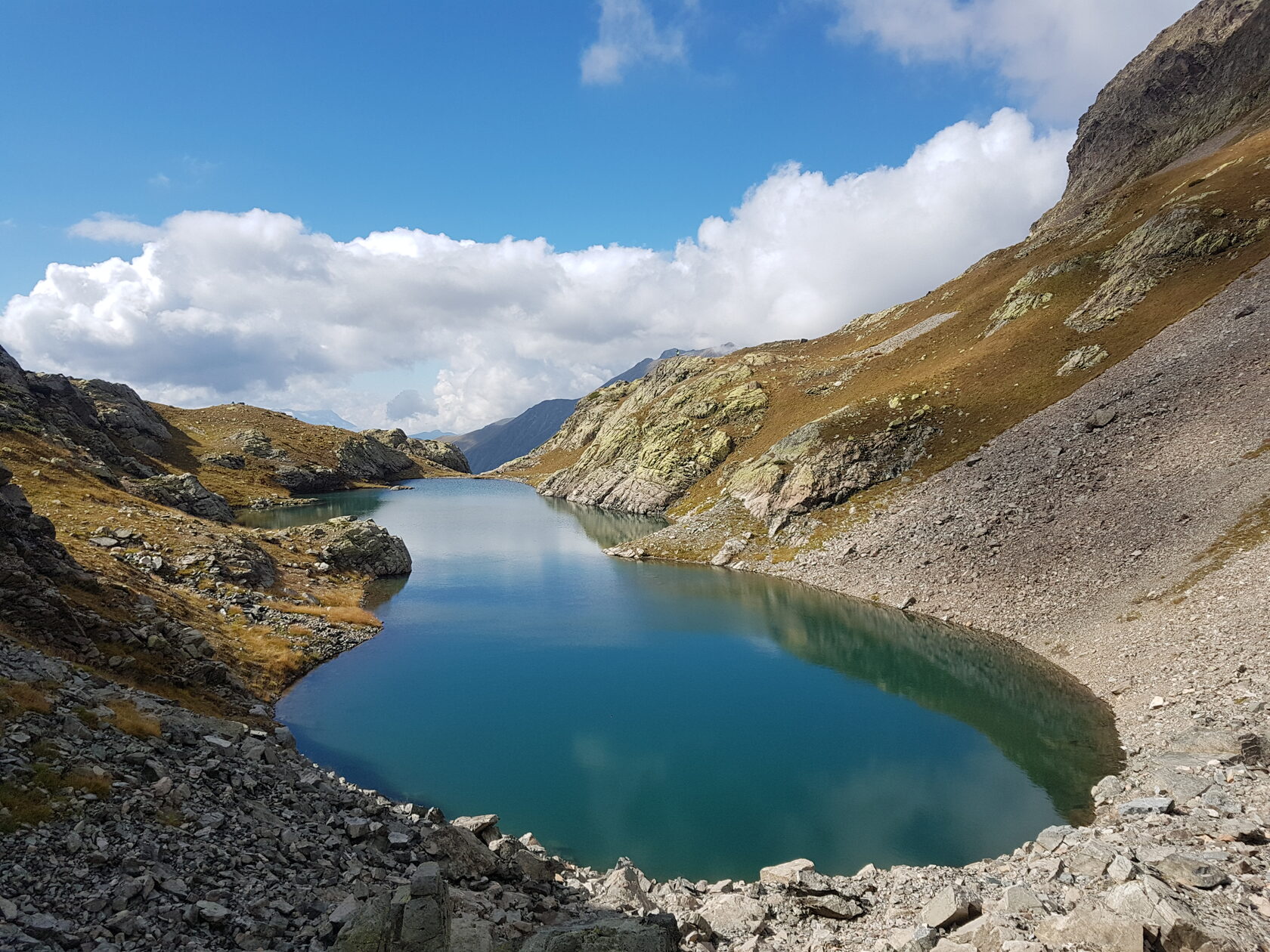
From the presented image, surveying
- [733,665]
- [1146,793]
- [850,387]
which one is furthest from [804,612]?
[850,387]

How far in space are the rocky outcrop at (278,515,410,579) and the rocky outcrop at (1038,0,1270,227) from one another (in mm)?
135106

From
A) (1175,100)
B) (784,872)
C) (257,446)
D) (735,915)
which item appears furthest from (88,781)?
(1175,100)

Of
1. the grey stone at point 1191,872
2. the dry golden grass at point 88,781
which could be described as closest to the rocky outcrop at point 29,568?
the dry golden grass at point 88,781

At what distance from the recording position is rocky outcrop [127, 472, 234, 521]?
3014 inches

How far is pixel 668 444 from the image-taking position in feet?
404

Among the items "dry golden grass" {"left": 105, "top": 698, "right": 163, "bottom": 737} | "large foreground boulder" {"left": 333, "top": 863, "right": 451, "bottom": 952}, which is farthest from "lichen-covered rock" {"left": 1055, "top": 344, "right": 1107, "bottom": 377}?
"dry golden grass" {"left": 105, "top": 698, "right": 163, "bottom": 737}

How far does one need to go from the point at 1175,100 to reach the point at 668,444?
112831mm

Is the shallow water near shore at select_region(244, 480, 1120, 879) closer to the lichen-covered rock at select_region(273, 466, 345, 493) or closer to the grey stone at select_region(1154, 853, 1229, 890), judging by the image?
the grey stone at select_region(1154, 853, 1229, 890)

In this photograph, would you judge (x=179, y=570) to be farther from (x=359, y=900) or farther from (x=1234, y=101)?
(x=1234, y=101)

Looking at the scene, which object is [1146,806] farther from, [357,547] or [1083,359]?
[357,547]

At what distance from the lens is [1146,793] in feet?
75.4

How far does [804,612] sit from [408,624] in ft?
111

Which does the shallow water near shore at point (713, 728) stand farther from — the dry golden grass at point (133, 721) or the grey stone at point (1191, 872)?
the dry golden grass at point (133, 721)

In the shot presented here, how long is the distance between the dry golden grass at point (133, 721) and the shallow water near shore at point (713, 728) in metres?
10.1
